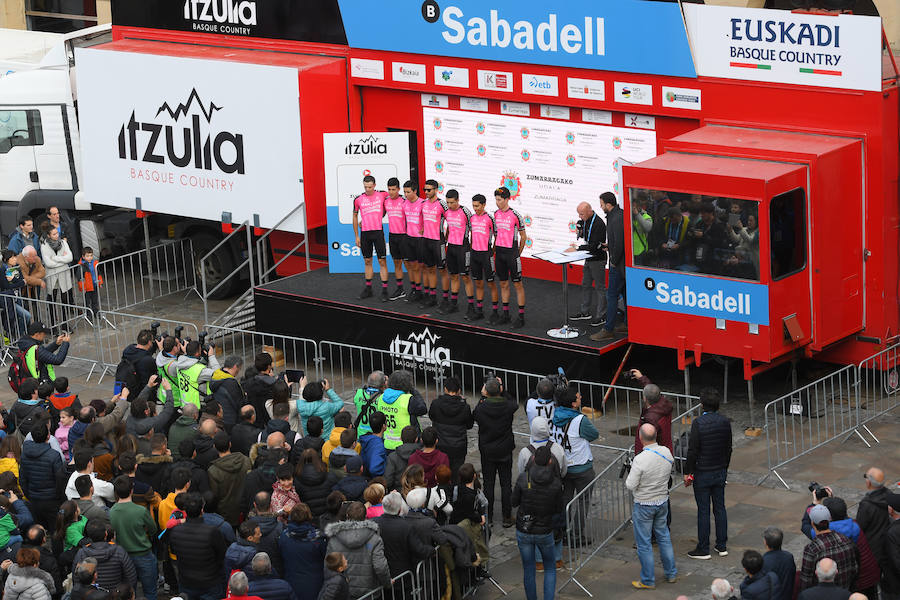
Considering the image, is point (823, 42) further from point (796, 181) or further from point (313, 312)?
point (313, 312)

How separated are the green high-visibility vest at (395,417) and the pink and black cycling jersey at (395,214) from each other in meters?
5.57

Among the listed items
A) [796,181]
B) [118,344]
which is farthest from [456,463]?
[118,344]

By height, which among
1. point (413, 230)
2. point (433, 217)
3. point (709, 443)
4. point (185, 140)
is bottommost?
point (709, 443)

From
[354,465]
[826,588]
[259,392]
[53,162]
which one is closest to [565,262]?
[259,392]

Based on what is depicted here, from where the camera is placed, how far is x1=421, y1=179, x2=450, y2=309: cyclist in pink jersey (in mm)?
19188

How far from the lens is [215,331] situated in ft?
69.7

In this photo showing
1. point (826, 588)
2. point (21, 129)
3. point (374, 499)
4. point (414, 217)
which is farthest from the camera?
point (21, 129)

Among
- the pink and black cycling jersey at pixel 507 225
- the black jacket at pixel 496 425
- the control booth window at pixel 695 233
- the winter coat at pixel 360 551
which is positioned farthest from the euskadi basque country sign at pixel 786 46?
the winter coat at pixel 360 551

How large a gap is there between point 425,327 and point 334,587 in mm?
8127

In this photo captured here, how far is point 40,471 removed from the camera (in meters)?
13.9

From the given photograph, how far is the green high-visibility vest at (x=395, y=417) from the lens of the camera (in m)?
14.4

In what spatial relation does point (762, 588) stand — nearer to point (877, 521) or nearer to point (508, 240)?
point (877, 521)

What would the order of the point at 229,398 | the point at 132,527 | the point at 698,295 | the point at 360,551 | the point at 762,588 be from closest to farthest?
the point at 762,588
the point at 360,551
the point at 132,527
the point at 229,398
the point at 698,295

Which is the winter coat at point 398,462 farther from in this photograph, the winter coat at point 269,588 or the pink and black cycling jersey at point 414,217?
the pink and black cycling jersey at point 414,217
